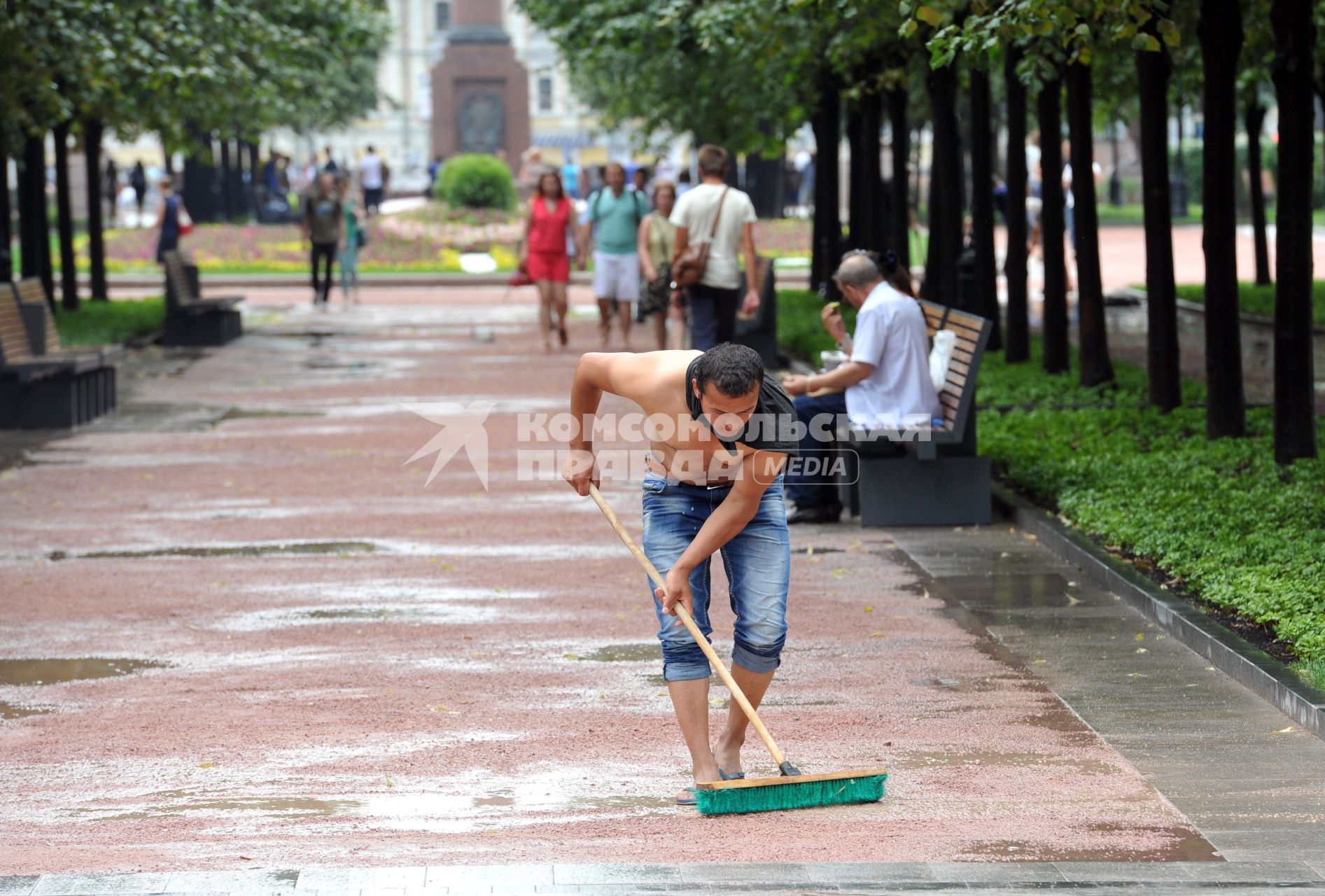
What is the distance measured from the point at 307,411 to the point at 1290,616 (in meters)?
9.74

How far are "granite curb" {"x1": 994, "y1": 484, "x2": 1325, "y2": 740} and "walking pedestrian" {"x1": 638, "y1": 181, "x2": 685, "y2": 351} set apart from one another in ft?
21.6

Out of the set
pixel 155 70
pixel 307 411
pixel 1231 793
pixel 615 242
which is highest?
pixel 155 70

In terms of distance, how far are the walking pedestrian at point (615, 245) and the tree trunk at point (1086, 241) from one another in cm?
556

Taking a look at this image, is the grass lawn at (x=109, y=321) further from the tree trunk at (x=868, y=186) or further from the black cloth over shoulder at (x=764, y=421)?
the black cloth over shoulder at (x=764, y=421)

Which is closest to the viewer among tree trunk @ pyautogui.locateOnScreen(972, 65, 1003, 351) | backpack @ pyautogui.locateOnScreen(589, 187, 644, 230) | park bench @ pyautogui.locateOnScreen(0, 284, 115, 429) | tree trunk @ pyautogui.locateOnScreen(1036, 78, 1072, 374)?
park bench @ pyautogui.locateOnScreen(0, 284, 115, 429)

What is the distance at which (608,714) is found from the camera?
673 cm

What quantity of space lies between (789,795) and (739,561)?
687mm

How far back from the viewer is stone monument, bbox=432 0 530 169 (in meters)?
52.2

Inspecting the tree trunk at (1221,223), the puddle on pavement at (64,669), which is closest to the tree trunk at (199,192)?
the tree trunk at (1221,223)

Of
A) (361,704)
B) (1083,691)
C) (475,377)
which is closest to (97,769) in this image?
(361,704)

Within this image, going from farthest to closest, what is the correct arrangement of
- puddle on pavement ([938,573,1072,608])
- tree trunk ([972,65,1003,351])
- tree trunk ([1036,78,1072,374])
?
1. tree trunk ([972,65,1003,351])
2. tree trunk ([1036,78,1072,374])
3. puddle on pavement ([938,573,1072,608])

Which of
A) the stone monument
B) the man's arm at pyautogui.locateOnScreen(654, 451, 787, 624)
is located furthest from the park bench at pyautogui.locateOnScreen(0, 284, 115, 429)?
the stone monument

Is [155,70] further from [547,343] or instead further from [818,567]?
[818,567]

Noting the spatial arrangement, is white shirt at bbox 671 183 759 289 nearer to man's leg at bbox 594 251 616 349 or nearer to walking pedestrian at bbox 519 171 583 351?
man's leg at bbox 594 251 616 349
